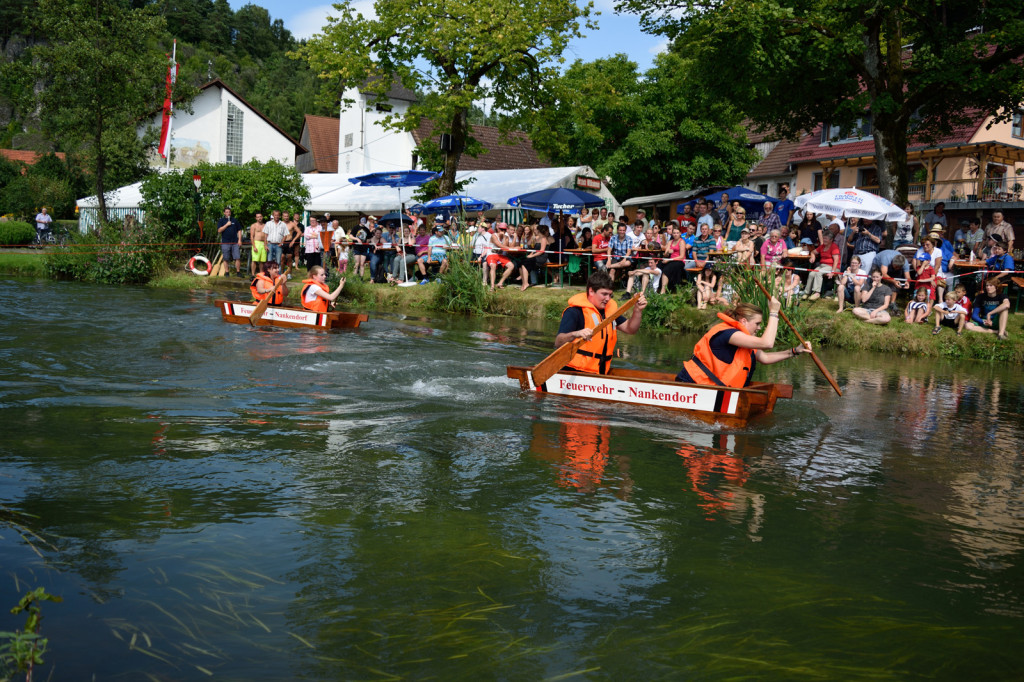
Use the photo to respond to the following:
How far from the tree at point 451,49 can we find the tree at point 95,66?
7.90 metres

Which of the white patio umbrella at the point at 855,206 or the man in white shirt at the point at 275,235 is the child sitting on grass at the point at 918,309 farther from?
the man in white shirt at the point at 275,235

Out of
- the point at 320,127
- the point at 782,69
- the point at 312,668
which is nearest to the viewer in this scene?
the point at 312,668

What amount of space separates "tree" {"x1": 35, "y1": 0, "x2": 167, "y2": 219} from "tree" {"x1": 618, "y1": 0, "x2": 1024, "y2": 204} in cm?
1899

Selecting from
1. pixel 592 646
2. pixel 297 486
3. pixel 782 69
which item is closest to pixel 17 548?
pixel 297 486

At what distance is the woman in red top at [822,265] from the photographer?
17109mm

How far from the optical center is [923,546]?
242 inches

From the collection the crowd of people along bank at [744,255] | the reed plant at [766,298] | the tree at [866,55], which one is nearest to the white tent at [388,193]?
the crowd of people along bank at [744,255]

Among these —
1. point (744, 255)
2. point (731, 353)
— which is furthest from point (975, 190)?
point (731, 353)

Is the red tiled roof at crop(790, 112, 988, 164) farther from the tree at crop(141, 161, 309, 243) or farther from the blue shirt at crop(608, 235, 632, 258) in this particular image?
the tree at crop(141, 161, 309, 243)

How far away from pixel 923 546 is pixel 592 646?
9.71 ft

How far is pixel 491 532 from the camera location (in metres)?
6.07

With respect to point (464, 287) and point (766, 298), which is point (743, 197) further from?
point (766, 298)

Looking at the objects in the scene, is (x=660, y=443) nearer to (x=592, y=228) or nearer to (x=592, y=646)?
(x=592, y=646)

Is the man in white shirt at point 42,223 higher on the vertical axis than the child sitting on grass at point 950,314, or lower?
higher
